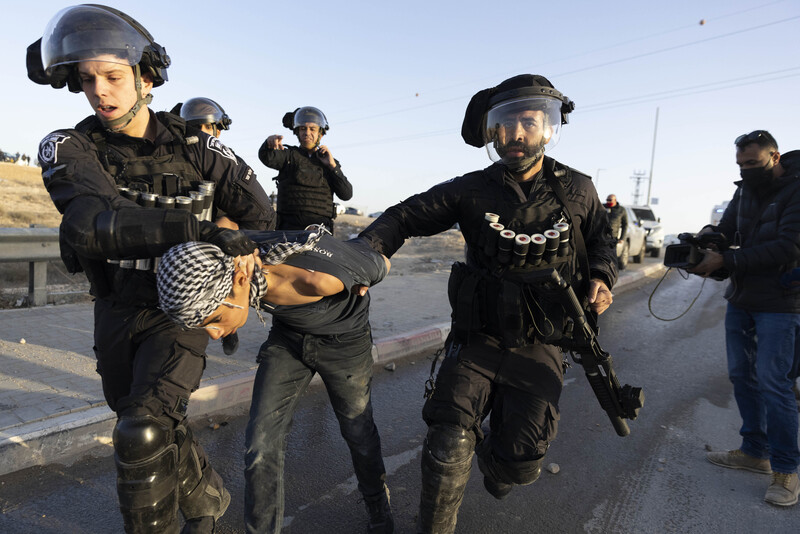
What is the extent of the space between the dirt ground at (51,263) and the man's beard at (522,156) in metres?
1.02

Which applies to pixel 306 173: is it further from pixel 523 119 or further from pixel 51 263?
pixel 51 263

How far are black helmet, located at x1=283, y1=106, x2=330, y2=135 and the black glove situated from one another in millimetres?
3905

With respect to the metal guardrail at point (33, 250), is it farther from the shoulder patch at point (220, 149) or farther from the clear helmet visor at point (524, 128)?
the clear helmet visor at point (524, 128)

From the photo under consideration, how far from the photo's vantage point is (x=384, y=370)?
5.50 m

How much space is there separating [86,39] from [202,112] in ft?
8.67

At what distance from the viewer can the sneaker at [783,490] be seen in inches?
125

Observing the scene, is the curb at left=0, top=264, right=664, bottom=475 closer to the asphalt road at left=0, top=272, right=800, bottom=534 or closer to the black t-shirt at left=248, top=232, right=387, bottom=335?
the asphalt road at left=0, top=272, right=800, bottom=534

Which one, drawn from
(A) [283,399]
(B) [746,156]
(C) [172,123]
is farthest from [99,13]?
(B) [746,156]

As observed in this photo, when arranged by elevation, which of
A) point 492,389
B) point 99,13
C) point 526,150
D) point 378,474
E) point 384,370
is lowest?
point 384,370

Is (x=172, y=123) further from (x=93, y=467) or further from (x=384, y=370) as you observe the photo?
(x=384, y=370)

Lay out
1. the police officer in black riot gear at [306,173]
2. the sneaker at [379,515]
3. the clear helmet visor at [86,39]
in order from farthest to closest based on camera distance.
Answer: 1. the police officer in black riot gear at [306,173]
2. the sneaker at [379,515]
3. the clear helmet visor at [86,39]

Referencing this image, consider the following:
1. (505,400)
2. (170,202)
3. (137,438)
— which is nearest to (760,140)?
(505,400)

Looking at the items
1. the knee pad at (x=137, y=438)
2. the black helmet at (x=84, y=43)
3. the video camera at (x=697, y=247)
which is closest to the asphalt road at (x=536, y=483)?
the knee pad at (x=137, y=438)

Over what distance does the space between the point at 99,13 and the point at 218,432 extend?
271 cm
